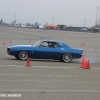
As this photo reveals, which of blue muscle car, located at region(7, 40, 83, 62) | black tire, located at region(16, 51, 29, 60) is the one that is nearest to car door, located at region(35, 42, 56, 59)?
blue muscle car, located at region(7, 40, 83, 62)

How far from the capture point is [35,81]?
1238 centimetres

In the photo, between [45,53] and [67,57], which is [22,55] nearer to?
[45,53]

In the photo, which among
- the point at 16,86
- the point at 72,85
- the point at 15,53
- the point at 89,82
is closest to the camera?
the point at 16,86

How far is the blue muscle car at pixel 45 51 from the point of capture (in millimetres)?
20391

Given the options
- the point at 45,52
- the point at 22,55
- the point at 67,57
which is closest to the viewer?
the point at 22,55

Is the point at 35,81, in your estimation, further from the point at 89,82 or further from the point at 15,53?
the point at 15,53

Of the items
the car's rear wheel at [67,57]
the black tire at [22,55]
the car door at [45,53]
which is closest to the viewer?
the black tire at [22,55]

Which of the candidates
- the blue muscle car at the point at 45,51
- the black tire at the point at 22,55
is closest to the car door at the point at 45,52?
the blue muscle car at the point at 45,51

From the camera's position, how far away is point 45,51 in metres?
20.8

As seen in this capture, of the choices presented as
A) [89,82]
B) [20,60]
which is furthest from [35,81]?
[20,60]

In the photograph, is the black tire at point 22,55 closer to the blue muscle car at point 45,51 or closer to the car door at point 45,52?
the blue muscle car at point 45,51

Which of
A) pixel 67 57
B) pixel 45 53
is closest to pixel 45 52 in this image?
pixel 45 53

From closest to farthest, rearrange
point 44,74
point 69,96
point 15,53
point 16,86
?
point 69,96, point 16,86, point 44,74, point 15,53

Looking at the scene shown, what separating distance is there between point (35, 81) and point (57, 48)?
29.1 ft
